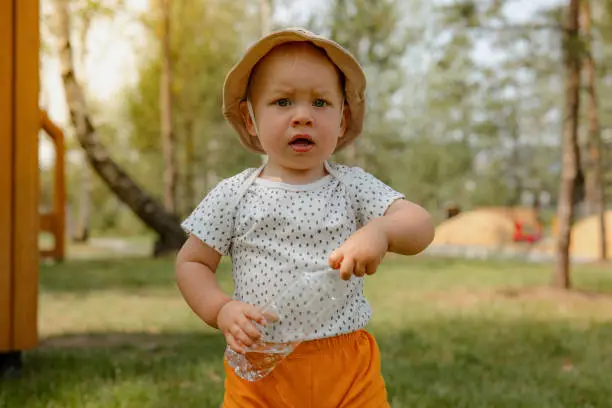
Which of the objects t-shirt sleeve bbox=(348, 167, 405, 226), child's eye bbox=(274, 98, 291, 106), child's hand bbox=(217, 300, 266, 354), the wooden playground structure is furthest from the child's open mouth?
the wooden playground structure

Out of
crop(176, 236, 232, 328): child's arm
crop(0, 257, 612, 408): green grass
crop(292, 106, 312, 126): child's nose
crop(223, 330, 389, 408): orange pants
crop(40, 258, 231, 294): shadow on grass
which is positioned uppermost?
crop(292, 106, 312, 126): child's nose

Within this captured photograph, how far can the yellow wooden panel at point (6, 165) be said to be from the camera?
4383 mm

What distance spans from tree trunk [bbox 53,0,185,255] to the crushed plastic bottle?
1283 centimetres

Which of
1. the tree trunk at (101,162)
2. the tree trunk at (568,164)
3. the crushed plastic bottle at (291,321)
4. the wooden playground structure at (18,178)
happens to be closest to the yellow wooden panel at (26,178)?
the wooden playground structure at (18,178)

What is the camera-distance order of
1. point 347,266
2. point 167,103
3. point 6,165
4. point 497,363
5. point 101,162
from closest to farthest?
point 347,266 → point 6,165 → point 497,363 → point 101,162 → point 167,103

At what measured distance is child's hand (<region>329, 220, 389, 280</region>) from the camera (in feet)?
6.32

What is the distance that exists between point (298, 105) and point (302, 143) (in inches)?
4.5

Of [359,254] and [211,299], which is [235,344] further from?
[359,254]

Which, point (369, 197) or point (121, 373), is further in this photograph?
point (121, 373)

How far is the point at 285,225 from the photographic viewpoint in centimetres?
223

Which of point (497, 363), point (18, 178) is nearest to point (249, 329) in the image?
point (18, 178)

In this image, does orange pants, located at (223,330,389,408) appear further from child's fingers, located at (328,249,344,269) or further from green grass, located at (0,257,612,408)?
green grass, located at (0,257,612,408)

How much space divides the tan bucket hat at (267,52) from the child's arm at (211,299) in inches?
16.8

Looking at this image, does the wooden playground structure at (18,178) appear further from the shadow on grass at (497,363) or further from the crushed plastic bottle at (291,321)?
the crushed plastic bottle at (291,321)
